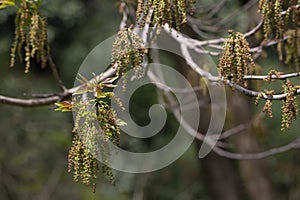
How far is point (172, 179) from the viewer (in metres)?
6.42

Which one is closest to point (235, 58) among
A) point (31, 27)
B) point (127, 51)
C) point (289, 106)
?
point (289, 106)

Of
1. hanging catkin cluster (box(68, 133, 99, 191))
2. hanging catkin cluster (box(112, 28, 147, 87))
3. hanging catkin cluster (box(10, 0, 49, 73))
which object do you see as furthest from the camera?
hanging catkin cluster (box(10, 0, 49, 73))

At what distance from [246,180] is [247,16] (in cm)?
141

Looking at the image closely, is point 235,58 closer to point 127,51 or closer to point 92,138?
point 127,51

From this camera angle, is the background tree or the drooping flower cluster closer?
the drooping flower cluster

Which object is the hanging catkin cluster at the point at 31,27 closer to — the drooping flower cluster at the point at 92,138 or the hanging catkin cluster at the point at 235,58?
the drooping flower cluster at the point at 92,138

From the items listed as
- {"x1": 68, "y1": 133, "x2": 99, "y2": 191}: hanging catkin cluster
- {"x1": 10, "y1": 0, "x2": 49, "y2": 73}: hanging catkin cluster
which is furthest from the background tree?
{"x1": 68, "y1": 133, "x2": 99, "y2": 191}: hanging catkin cluster

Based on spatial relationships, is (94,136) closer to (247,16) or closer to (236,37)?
(236,37)

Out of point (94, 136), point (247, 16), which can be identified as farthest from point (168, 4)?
point (247, 16)

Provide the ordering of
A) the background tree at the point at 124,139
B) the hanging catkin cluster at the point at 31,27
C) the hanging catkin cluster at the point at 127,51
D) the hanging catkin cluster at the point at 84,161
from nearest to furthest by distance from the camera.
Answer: the hanging catkin cluster at the point at 84,161
the hanging catkin cluster at the point at 127,51
the hanging catkin cluster at the point at 31,27
the background tree at the point at 124,139

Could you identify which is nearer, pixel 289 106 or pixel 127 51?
pixel 289 106

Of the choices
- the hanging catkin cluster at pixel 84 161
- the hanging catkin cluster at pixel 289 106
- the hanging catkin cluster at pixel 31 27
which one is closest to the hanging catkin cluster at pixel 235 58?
the hanging catkin cluster at pixel 289 106

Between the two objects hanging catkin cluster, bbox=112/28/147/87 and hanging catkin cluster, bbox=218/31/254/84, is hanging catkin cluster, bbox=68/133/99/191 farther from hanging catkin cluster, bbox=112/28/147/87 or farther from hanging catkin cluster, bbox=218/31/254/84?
hanging catkin cluster, bbox=218/31/254/84

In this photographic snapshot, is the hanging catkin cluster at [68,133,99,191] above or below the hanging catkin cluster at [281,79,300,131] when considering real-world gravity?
below
